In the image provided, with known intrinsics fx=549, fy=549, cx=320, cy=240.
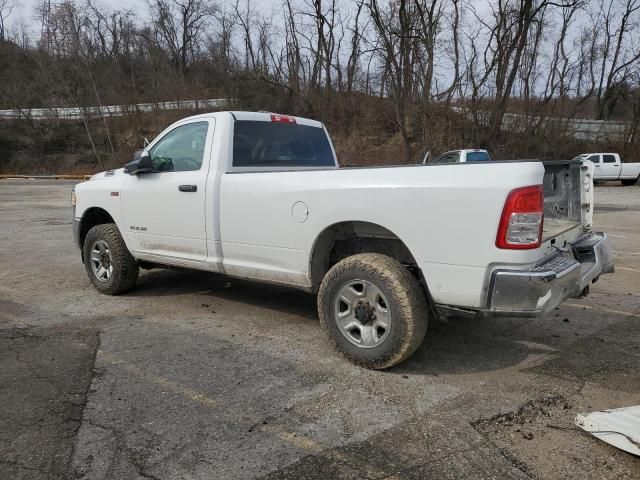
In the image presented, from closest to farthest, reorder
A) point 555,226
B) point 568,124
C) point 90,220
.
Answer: point 555,226, point 90,220, point 568,124

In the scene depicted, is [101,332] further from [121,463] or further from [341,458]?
[341,458]

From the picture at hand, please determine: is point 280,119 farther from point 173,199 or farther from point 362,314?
point 362,314

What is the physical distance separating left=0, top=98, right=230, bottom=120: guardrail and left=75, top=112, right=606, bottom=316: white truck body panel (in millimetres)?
40872

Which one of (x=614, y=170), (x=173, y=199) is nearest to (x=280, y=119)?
(x=173, y=199)

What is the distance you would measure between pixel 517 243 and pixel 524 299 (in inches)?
13.7

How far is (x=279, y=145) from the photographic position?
5668 millimetres

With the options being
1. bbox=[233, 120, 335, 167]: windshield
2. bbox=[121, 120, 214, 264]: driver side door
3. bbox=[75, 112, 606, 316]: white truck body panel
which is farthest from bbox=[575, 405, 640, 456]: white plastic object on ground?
bbox=[233, 120, 335, 167]: windshield

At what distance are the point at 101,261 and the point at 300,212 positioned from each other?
315 centimetres

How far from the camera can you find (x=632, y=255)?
28.1 feet

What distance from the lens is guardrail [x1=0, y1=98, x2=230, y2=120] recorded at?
1783 inches

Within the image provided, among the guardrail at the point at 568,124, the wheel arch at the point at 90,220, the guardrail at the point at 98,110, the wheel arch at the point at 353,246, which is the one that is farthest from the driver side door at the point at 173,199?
the guardrail at the point at 98,110

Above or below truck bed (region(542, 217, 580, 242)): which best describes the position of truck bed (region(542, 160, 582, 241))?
above

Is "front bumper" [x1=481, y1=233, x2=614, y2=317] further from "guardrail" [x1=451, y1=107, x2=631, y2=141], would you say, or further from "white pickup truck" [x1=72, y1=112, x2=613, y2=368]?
"guardrail" [x1=451, y1=107, x2=631, y2=141]

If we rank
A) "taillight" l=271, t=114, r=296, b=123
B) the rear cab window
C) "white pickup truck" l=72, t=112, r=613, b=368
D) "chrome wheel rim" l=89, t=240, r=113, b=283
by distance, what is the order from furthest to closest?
1. "chrome wheel rim" l=89, t=240, r=113, b=283
2. "taillight" l=271, t=114, r=296, b=123
3. the rear cab window
4. "white pickup truck" l=72, t=112, r=613, b=368
